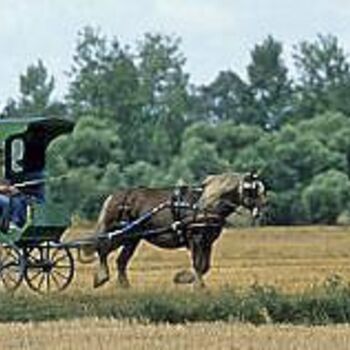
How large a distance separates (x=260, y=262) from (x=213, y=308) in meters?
18.3

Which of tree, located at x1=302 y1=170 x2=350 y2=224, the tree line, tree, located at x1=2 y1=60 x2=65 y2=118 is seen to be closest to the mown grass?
the tree line

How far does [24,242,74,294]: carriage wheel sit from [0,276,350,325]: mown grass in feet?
10.5

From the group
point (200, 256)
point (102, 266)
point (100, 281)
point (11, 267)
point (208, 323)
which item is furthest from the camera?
point (102, 266)

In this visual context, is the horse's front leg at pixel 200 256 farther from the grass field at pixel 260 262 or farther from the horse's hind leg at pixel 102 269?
the horse's hind leg at pixel 102 269

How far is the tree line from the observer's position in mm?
72375

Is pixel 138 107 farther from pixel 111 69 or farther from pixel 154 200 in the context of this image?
pixel 154 200

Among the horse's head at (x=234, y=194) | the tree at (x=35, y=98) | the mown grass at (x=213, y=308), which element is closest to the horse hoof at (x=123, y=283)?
the horse's head at (x=234, y=194)

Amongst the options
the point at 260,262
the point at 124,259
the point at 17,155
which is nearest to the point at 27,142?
the point at 17,155

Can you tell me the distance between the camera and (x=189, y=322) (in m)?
19.5

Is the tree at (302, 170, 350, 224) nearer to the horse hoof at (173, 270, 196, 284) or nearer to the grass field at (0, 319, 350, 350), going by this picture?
the horse hoof at (173, 270, 196, 284)

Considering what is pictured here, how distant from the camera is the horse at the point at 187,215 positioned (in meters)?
24.2

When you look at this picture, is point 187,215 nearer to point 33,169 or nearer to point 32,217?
point 32,217

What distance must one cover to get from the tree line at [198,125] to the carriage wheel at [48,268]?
77.8 feet

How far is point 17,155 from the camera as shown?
81.0 feet
